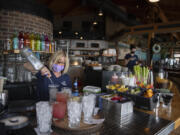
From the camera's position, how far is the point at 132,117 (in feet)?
3.89

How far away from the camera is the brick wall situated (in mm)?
3645

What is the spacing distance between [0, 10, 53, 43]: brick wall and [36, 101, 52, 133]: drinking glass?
3.38 m

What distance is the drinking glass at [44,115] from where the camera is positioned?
851 mm

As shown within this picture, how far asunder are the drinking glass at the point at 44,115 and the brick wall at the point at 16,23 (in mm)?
A: 3382

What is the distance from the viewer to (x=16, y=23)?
3725mm

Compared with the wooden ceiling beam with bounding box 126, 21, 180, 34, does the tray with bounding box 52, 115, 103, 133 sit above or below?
below

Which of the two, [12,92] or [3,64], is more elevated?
[3,64]

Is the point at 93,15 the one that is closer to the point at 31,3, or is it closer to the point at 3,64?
the point at 31,3

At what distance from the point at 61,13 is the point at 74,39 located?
77.3 inches

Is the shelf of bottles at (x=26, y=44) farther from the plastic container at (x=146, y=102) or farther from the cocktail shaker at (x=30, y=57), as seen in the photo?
the plastic container at (x=146, y=102)

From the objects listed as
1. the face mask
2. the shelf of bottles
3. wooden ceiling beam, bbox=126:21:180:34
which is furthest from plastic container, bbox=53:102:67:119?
wooden ceiling beam, bbox=126:21:180:34

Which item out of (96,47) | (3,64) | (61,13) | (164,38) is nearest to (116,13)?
(96,47)

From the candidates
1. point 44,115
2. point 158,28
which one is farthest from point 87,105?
point 158,28

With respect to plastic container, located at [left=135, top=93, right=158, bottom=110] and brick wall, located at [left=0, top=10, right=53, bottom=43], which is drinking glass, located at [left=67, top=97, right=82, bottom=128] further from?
brick wall, located at [left=0, top=10, right=53, bottom=43]
